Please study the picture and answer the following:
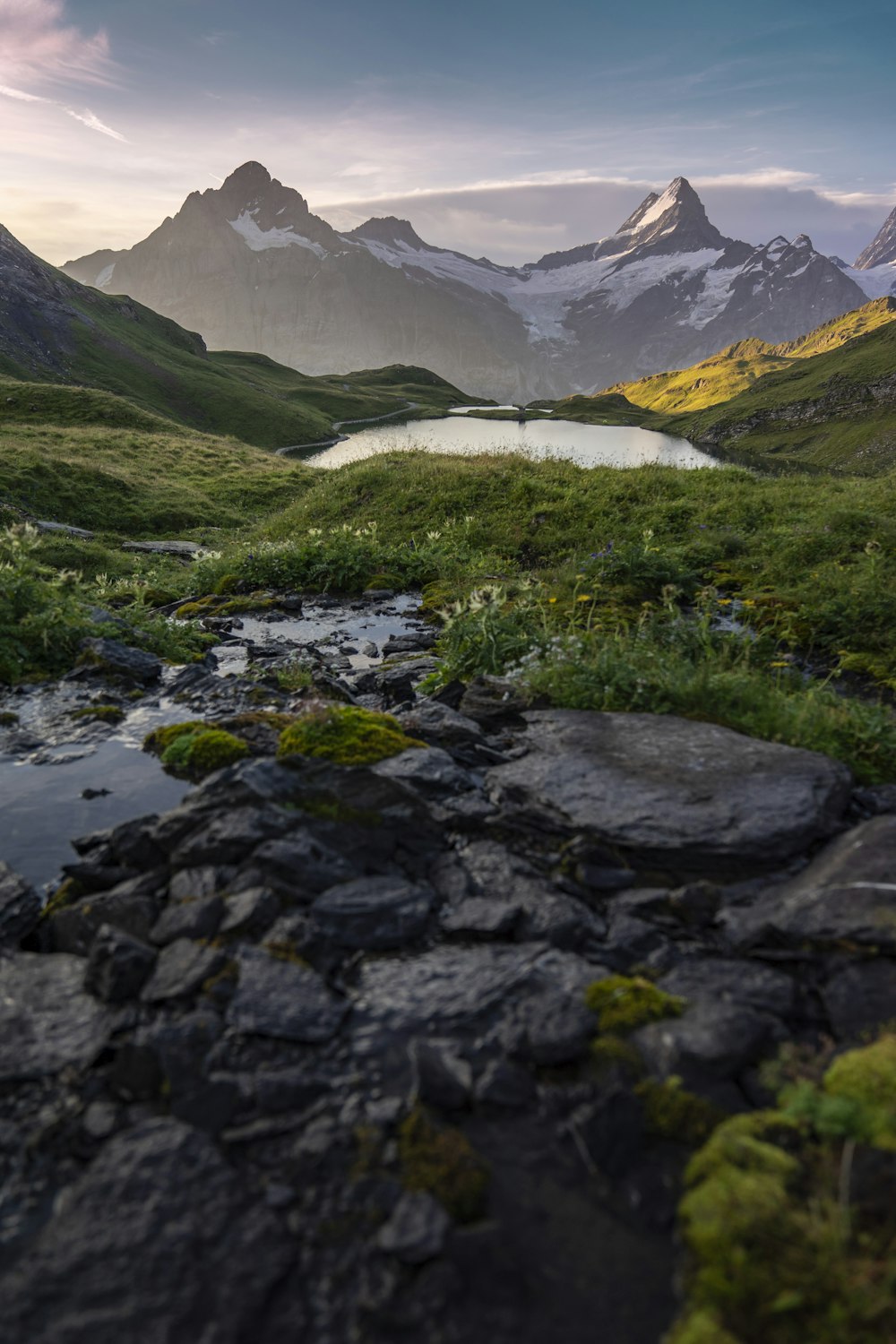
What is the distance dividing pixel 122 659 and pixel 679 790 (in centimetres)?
945

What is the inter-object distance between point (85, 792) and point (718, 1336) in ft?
25.0

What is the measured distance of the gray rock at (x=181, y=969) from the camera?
4984 millimetres

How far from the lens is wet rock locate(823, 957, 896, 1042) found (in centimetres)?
452

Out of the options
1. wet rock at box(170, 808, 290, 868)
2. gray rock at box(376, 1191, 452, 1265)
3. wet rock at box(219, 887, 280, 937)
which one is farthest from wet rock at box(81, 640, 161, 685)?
gray rock at box(376, 1191, 452, 1265)

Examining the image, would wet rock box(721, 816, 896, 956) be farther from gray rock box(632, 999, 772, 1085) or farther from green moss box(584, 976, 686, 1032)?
green moss box(584, 976, 686, 1032)

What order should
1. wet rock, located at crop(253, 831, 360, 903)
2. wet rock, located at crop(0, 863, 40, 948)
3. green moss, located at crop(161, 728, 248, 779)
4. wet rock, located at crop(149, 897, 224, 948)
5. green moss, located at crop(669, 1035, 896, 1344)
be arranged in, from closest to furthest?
green moss, located at crop(669, 1035, 896, 1344) < wet rock, located at crop(149, 897, 224, 948) < wet rock, located at crop(0, 863, 40, 948) < wet rock, located at crop(253, 831, 360, 903) < green moss, located at crop(161, 728, 248, 779)

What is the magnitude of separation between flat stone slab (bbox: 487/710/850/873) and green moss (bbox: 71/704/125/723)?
19.1ft

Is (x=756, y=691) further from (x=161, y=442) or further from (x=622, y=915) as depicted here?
(x=161, y=442)

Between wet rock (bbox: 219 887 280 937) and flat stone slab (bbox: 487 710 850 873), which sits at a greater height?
flat stone slab (bbox: 487 710 850 873)

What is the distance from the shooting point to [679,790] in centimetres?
710

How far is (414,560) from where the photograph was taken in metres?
21.0

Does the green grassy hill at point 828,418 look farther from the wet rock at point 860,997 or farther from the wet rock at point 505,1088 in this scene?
the wet rock at point 505,1088

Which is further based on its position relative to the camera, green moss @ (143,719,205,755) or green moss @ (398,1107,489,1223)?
green moss @ (143,719,205,755)

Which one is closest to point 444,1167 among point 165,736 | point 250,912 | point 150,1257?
point 150,1257
